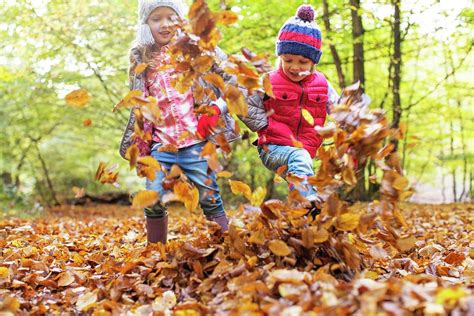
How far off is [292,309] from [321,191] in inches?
28.5

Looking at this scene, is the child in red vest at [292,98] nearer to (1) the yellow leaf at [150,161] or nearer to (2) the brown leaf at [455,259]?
(1) the yellow leaf at [150,161]

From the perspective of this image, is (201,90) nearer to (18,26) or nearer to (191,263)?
(191,263)

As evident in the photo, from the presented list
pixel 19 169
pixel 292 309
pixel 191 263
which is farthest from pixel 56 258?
pixel 19 169

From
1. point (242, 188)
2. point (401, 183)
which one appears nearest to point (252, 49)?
point (242, 188)

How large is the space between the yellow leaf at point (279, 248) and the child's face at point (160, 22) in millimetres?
1491

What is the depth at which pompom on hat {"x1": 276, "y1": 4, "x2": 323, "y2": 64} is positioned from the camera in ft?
9.35

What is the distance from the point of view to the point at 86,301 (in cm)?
213

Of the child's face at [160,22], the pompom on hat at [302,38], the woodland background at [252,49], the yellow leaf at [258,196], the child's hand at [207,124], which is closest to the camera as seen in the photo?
the yellow leaf at [258,196]

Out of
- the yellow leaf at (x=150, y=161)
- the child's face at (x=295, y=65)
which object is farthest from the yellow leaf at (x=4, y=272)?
the child's face at (x=295, y=65)

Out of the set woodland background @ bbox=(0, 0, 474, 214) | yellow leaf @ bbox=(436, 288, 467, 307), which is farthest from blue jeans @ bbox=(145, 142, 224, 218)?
woodland background @ bbox=(0, 0, 474, 214)

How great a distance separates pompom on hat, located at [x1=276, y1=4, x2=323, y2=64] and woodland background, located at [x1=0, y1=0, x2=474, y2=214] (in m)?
2.83

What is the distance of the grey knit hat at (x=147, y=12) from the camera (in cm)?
292

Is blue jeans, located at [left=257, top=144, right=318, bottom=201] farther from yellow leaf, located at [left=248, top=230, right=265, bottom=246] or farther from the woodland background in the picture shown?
the woodland background

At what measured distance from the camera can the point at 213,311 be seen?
6.04ft
